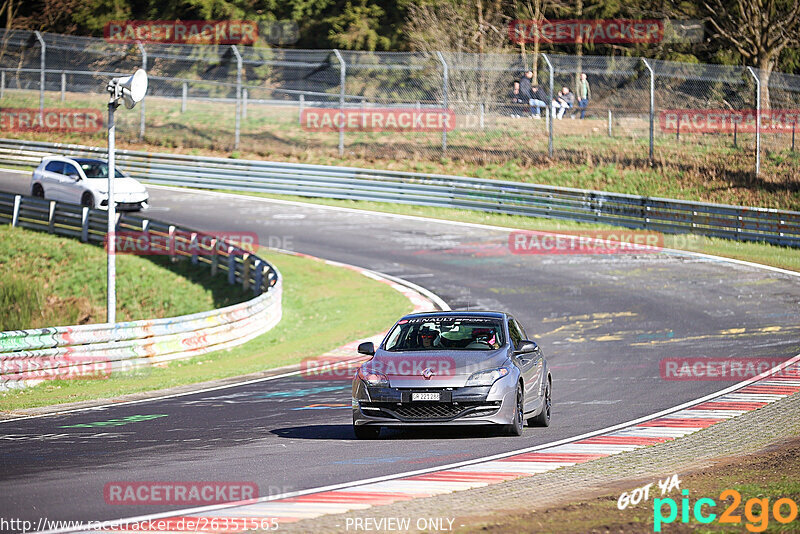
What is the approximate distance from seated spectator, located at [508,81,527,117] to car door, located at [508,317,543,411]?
967 inches

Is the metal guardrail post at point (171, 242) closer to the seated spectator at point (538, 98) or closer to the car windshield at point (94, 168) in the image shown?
the car windshield at point (94, 168)

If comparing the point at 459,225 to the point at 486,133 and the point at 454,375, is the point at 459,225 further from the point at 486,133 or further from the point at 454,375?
the point at 454,375

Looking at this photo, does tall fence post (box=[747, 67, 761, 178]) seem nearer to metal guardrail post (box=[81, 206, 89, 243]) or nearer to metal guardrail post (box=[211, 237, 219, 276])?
metal guardrail post (box=[211, 237, 219, 276])

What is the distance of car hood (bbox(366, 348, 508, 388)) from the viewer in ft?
36.8

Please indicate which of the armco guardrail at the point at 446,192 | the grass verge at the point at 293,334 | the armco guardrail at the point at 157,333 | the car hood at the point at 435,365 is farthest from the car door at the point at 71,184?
the car hood at the point at 435,365

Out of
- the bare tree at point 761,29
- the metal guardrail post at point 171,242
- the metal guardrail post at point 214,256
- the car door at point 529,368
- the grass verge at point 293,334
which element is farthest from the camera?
the bare tree at point 761,29

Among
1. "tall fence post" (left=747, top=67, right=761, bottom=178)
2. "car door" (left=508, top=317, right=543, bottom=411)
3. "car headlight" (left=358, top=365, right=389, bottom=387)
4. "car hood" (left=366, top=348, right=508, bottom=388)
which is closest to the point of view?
"car hood" (left=366, top=348, right=508, bottom=388)

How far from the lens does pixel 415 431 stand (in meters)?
12.3

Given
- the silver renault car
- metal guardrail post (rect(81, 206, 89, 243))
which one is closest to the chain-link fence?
metal guardrail post (rect(81, 206, 89, 243))

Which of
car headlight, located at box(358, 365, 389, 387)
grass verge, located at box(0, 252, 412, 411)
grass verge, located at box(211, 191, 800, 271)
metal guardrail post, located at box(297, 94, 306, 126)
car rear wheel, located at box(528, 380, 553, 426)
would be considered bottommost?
grass verge, located at box(0, 252, 412, 411)

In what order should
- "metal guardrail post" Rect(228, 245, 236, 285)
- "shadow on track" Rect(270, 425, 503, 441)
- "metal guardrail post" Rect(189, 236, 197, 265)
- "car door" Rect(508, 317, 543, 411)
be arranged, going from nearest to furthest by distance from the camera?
"shadow on track" Rect(270, 425, 503, 441)
"car door" Rect(508, 317, 543, 411)
"metal guardrail post" Rect(228, 245, 236, 285)
"metal guardrail post" Rect(189, 236, 197, 265)

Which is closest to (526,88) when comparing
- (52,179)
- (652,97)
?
(652,97)

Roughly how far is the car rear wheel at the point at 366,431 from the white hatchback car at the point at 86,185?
2328 centimetres

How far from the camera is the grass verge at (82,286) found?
85.5 ft
